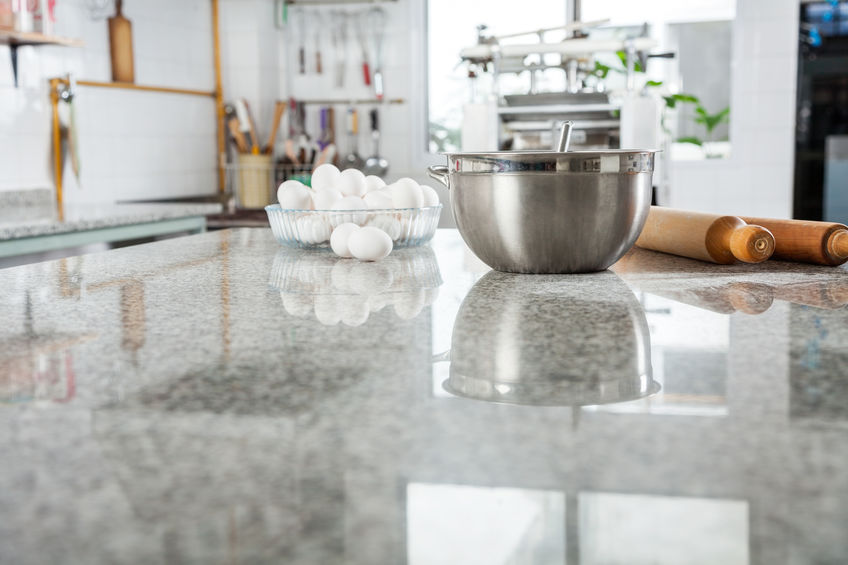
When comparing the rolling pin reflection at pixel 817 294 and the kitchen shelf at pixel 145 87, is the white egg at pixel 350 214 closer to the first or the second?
the rolling pin reflection at pixel 817 294

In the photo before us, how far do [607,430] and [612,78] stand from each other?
3773 millimetres

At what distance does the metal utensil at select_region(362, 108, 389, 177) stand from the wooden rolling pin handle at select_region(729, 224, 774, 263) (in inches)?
118

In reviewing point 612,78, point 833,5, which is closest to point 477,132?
point 612,78

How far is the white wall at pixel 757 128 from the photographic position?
3771 mm

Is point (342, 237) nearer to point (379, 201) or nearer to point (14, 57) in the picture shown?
point (379, 201)

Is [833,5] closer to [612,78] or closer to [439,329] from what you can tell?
[612,78]

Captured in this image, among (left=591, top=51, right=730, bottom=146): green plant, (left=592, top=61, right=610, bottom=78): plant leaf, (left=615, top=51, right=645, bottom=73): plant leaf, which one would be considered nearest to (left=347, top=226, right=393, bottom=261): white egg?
(left=615, top=51, right=645, bottom=73): plant leaf

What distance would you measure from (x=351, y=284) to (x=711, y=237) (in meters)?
0.42

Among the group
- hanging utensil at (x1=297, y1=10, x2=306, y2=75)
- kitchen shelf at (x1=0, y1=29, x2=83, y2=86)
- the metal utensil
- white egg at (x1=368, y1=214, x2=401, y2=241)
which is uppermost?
hanging utensil at (x1=297, y1=10, x2=306, y2=75)

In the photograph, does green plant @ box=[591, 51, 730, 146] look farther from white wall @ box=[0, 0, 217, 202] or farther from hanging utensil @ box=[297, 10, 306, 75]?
white wall @ box=[0, 0, 217, 202]

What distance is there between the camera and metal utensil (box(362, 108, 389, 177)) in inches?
153

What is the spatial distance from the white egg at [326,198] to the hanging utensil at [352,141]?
2727mm

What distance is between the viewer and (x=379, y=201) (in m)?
1.14

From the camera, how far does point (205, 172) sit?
3.84 metres
